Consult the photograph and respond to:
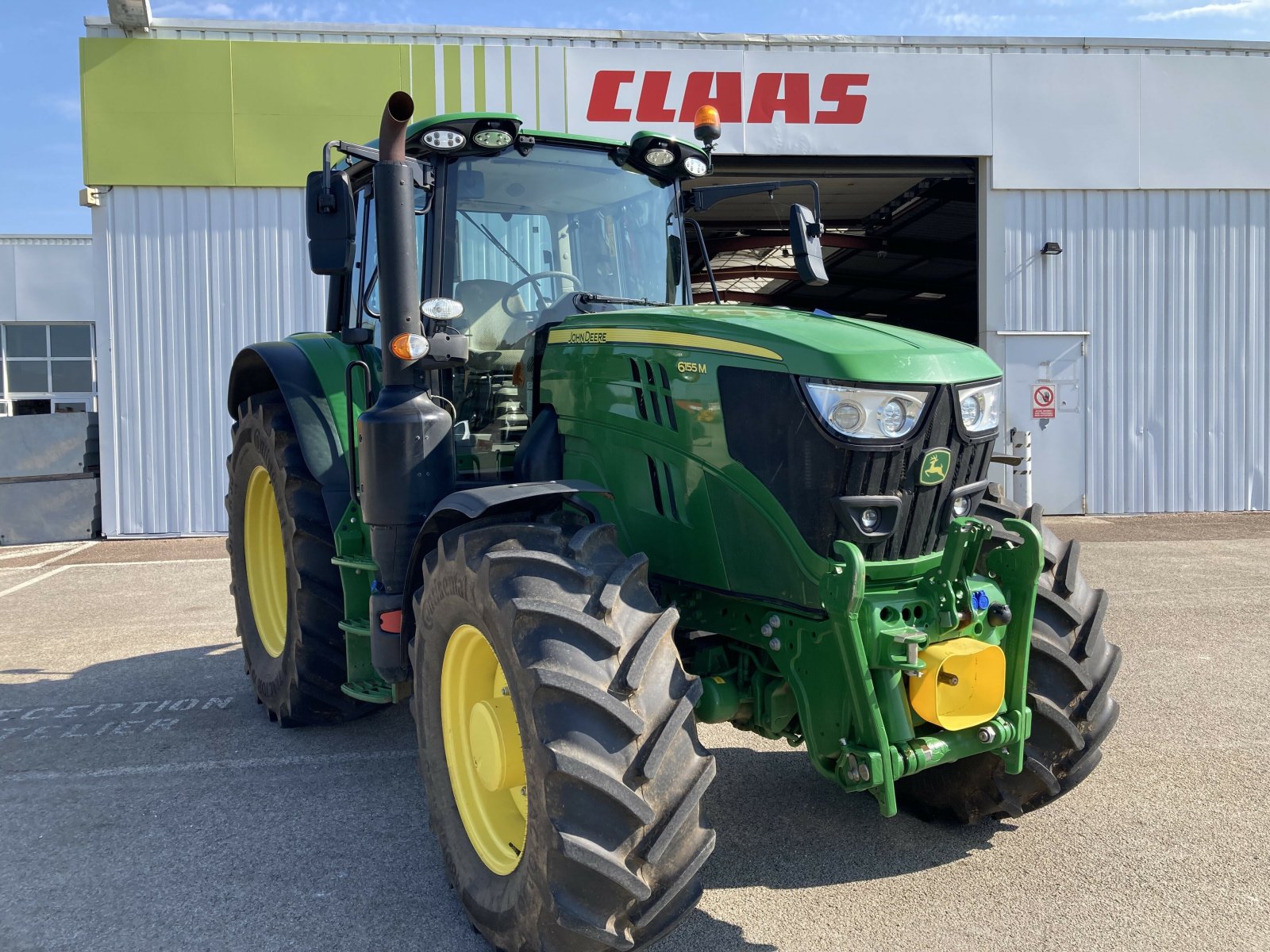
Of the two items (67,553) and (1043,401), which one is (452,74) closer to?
(67,553)

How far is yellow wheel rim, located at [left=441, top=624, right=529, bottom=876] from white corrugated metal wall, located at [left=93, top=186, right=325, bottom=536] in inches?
371

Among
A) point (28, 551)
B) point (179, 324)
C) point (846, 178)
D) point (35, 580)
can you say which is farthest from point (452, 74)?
point (28, 551)

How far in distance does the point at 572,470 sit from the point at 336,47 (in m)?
9.75

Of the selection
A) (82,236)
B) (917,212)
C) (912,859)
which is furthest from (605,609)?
(82,236)

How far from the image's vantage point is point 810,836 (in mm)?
3652

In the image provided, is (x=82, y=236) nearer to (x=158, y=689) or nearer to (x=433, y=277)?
(x=158, y=689)

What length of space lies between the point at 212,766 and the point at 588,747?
261 cm

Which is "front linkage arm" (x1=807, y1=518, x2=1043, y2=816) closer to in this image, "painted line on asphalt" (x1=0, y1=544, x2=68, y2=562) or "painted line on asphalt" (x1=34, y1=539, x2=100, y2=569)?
"painted line on asphalt" (x1=34, y1=539, x2=100, y2=569)

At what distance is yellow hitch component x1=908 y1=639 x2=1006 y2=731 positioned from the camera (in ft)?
9.54

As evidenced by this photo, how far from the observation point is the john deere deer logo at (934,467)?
3020 mm

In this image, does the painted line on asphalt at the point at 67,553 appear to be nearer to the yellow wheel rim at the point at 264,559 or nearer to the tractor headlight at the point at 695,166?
the yellow wheel rim at the point at 264,559

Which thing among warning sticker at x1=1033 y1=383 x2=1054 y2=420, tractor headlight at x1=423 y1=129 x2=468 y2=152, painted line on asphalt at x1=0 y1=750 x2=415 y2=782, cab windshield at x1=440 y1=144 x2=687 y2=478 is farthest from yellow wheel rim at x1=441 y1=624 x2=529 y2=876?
warning sticker at x1=1033 y1=383 x2=1054 y2=420

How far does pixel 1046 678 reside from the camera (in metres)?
3.45

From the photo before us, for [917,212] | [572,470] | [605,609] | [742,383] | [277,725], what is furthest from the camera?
[917,212]
